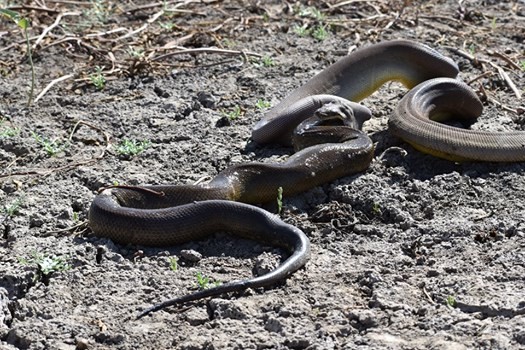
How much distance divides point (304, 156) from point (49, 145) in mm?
1986

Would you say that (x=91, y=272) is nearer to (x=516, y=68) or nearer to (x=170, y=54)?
(x=170, y=54)

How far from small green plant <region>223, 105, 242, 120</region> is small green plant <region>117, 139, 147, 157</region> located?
2.45ft

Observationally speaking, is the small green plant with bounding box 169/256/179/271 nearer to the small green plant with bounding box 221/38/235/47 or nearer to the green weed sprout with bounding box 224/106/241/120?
the green weed sprout with bounding box 224/106/241/120

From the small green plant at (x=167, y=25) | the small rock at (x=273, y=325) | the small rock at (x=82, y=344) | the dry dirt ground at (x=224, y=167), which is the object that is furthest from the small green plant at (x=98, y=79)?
the small rock at (x=273, y=325)

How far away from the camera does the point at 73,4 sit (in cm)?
1080

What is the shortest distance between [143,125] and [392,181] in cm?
219

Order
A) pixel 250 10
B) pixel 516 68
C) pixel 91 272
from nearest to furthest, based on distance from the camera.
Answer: pixel 91 272, pixel 516 68, pixel 250 10

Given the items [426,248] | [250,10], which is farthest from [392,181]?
[250,10]

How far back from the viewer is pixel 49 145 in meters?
7.86

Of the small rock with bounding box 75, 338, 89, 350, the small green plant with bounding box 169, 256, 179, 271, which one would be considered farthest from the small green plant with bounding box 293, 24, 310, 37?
the small rock with bounding box 75, 338, 89, 350

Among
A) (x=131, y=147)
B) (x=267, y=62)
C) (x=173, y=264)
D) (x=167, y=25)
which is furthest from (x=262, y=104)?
(x=173, y=264)

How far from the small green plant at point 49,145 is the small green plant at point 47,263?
1.76 meters

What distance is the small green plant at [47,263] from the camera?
6.00m

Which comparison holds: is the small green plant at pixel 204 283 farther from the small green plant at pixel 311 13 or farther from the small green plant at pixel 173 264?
the small green plant at pixel 311 13
